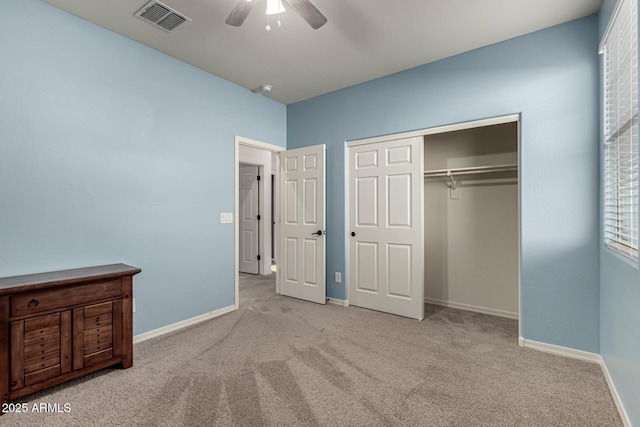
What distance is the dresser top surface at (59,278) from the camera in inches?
73.8

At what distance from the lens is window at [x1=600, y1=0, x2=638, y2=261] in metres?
1.68

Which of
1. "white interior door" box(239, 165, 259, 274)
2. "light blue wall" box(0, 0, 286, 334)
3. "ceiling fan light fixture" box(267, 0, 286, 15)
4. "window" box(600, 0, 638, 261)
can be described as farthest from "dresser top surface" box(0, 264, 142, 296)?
"white interior door" box(239, 165, 259, 274)

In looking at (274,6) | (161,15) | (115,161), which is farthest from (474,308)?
(161,15)

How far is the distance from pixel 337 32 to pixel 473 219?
2548 mm

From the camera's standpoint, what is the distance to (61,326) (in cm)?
205

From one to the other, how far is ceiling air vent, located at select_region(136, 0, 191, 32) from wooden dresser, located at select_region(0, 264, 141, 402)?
6.53ft

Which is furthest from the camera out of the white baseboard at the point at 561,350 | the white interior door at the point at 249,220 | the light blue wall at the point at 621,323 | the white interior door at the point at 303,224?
the white interior door at the point at 249,220

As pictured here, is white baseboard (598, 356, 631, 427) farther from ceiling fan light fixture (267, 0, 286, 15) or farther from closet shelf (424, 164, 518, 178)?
ceiling fan light fixture (267, 0, 286, 15)

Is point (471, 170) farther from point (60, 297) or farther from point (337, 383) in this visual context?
point (60, 297)

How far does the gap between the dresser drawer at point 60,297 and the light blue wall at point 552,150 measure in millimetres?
3316

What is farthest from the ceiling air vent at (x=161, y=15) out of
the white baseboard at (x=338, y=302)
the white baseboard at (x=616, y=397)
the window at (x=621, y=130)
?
the white baseboard at (x=616, y=397)

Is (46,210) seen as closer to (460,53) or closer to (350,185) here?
(350,185)

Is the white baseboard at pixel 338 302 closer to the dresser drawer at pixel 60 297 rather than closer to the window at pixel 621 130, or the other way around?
the dresser drawer at pixel 60 297

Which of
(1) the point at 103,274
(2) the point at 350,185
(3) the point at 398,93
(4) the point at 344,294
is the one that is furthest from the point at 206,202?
(3) the point at 398,93
